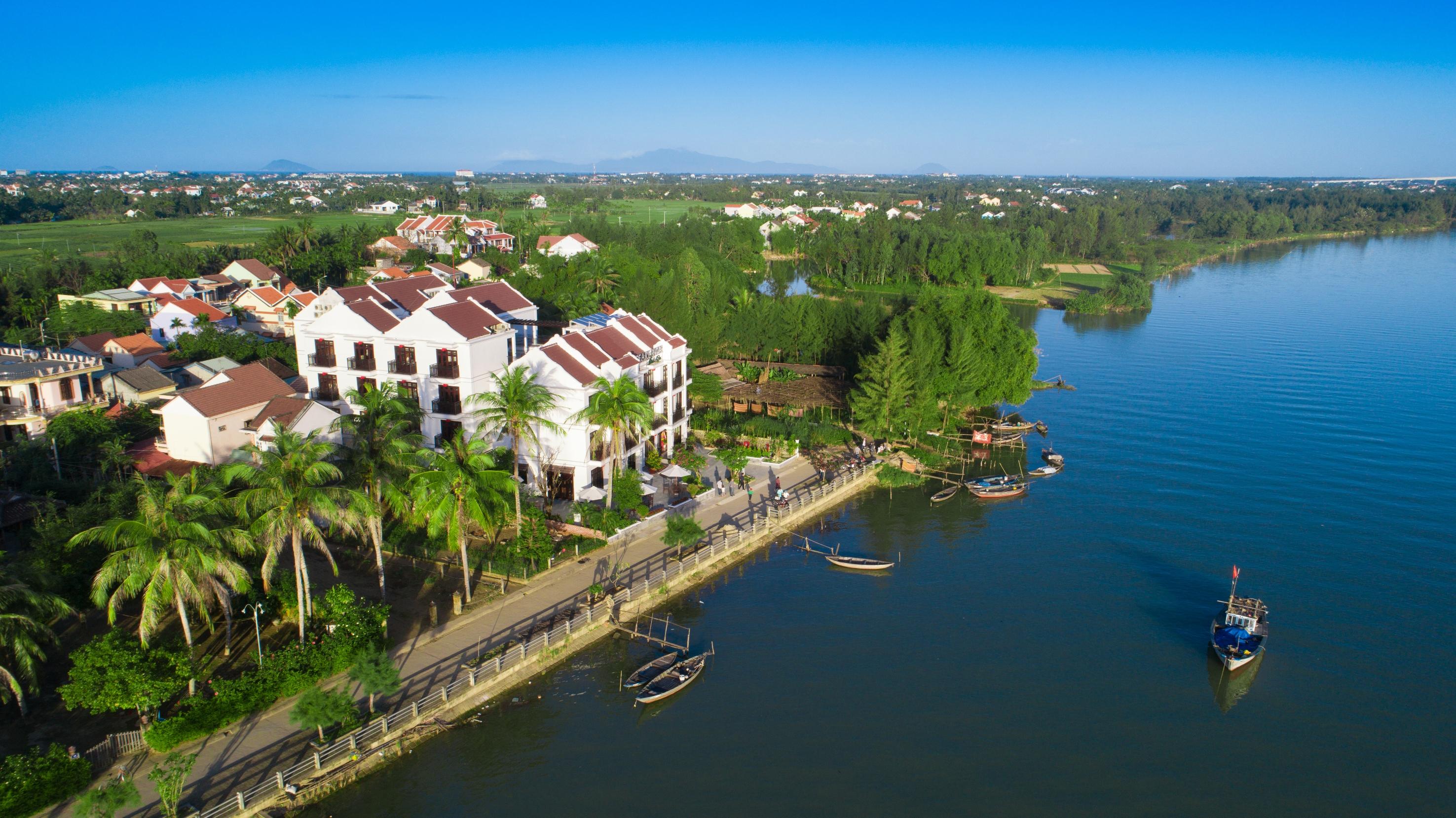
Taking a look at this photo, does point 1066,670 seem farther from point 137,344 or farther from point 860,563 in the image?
point 137,344

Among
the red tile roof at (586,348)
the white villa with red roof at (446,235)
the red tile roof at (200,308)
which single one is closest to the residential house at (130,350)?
the red tile roof at (200,308)

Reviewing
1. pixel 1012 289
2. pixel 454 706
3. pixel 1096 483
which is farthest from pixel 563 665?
pixel 1012 289

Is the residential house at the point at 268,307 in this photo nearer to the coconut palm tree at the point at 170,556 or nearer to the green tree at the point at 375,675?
the coconut palm tree at the point at 170,556

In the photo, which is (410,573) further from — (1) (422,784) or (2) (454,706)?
(1) (422,784)

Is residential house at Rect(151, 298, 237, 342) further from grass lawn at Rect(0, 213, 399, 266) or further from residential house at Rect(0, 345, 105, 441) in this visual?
grass lawn at Rect(0, 213, 399, 266)

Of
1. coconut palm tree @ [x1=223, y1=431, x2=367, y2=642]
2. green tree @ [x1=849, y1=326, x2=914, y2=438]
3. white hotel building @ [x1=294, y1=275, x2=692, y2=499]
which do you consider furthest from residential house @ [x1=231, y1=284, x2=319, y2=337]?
coconut palm tree @ [x1=223, y1=431, x2=367, y2=642]
